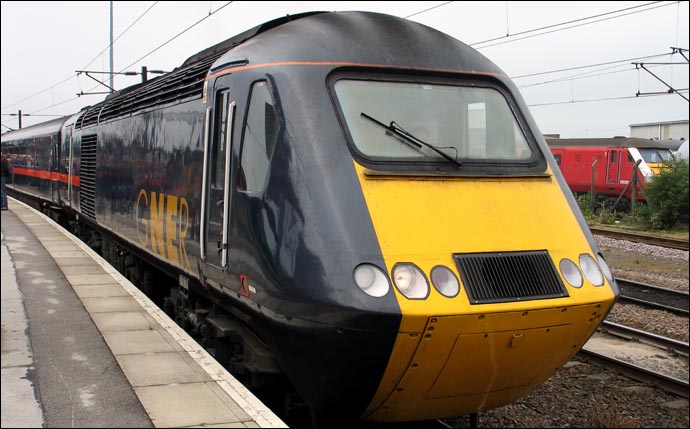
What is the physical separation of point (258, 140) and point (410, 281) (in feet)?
5.51

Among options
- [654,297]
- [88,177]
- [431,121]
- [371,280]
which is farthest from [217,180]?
[654,297]

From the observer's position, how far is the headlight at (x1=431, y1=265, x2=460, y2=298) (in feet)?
15.0

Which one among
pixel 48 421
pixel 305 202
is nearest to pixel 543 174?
pixel 305 202

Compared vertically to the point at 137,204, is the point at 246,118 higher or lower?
higher

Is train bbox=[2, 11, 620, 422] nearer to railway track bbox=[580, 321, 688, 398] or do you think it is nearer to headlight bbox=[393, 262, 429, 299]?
headlight bbox=[393, 262, 429, 299]

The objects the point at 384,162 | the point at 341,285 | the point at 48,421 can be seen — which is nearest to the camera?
the point at 48,421

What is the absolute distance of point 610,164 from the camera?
30.3 meters

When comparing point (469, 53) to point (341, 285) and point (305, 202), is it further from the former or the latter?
point (341, 285)

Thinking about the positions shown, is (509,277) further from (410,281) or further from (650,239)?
(650,239)

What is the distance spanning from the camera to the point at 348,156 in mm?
5027

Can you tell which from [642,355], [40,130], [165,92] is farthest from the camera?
[40,130]

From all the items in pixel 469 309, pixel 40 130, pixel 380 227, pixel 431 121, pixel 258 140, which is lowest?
pixel 469 309

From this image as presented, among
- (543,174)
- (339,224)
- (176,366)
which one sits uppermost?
(543,174)

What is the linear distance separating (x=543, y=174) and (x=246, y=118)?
7.71 ft
